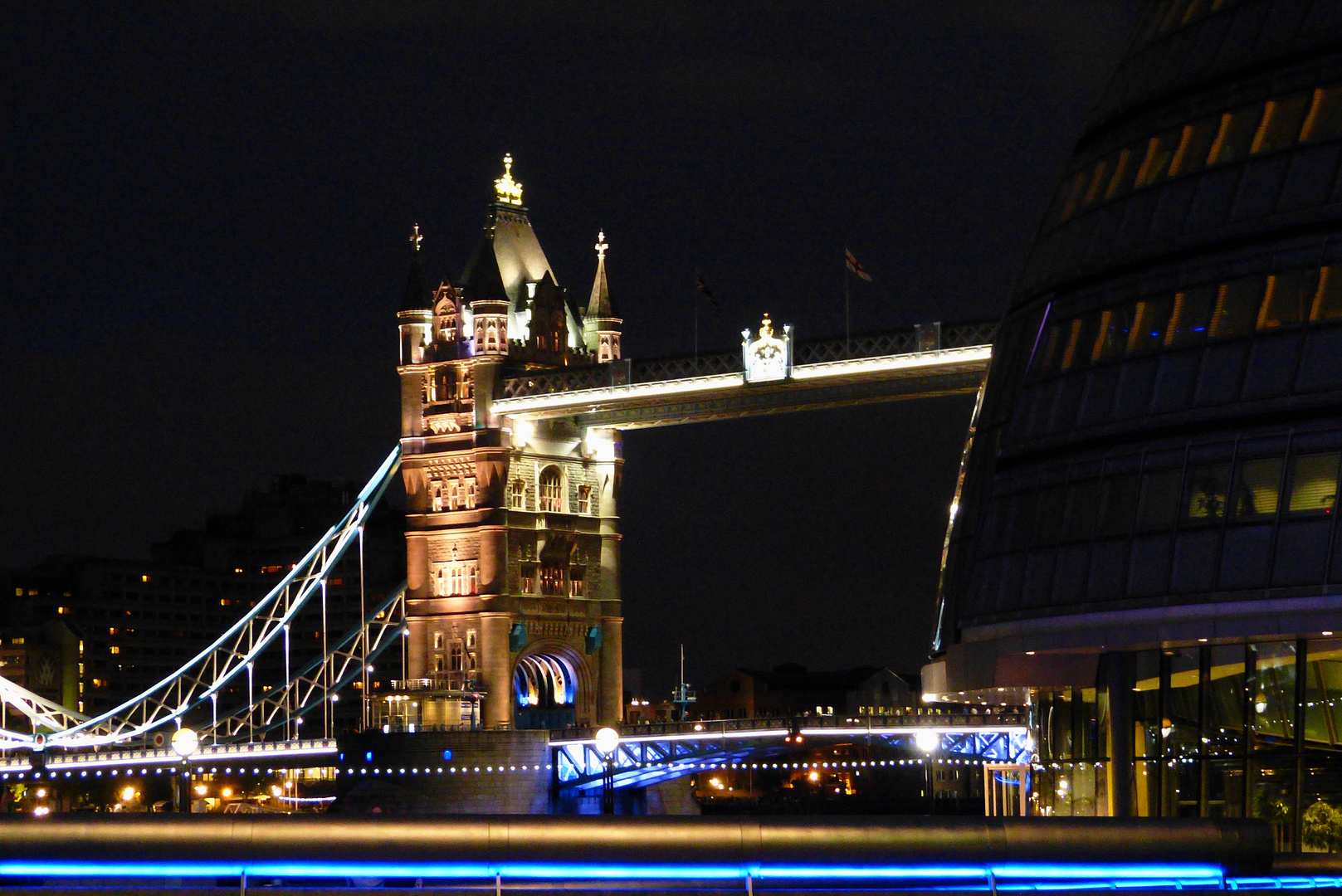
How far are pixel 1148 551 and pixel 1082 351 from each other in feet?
14.3

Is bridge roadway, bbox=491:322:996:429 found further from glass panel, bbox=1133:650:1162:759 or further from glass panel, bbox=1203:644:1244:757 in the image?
glass panel, bbox=1203:644:1244:757

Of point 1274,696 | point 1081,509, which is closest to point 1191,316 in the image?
point 1081,509

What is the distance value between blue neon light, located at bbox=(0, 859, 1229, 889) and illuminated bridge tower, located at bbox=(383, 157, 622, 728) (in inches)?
2736

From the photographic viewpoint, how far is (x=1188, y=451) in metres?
38.8

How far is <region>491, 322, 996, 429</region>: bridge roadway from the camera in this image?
86.2m

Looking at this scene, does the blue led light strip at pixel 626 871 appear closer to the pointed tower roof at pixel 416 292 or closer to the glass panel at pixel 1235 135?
the glass panel at pixel 1235 135

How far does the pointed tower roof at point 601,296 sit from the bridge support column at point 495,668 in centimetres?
1480

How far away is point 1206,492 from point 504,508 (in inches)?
2471

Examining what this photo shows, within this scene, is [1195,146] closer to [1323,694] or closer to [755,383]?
[1323,694]

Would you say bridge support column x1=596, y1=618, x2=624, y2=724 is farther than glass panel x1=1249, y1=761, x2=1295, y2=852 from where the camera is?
Yes

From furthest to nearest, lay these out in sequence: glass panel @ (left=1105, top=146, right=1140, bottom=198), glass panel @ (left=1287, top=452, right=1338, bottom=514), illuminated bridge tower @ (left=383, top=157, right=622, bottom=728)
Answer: illuminated bridge tower @ (left=383, top=157, right=622, bottom=728)
glass panel @ (left=1105, top=146, right=1140, bottom=198)
glass panel @ (left=1287, top=452, right=1338, bottom=514)

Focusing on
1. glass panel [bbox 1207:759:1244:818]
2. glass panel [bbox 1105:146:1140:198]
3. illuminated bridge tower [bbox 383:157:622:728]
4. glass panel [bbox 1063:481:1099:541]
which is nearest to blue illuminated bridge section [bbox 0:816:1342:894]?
glass panel [bbox 1207:759:1244:818]

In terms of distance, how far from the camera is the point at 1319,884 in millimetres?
29078

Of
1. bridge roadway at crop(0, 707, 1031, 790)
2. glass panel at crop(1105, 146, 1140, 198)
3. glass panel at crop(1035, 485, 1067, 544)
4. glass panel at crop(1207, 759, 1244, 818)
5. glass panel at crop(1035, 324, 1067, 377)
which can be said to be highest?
glass panel at crop(1105, 146, 1140, 198)
